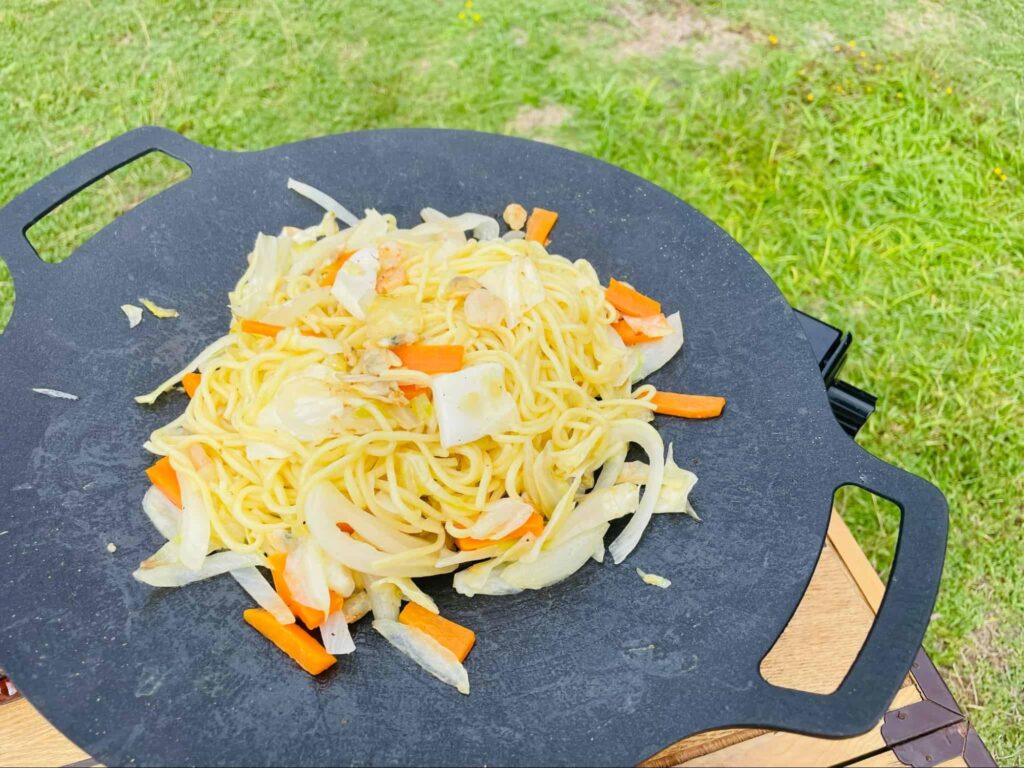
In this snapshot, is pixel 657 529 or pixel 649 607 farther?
pixel 657 529

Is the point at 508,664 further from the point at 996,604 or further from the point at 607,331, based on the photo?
the point at 996,604

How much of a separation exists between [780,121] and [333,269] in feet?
Answer: 12.7

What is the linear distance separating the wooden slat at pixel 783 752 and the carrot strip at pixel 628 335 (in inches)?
53.5

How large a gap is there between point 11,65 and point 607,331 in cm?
511

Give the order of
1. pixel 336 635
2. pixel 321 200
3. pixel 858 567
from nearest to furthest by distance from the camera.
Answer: pixel 336 635
pixel 321 200
pixel 858 567

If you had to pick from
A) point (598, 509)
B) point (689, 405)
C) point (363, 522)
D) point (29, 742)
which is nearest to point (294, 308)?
point (363, 522)

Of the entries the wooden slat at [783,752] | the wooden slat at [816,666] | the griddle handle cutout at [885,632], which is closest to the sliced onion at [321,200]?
the griddle handle cutout at [885,632]

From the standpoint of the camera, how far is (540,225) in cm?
279

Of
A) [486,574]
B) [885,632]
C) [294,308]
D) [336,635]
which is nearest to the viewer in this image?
[885,632]

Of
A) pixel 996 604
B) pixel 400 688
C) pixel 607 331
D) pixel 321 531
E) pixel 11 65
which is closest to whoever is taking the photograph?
pixel 400 688

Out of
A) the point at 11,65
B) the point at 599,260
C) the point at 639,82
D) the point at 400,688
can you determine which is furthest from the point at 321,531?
the point at 11,65

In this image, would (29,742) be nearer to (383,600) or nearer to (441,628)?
(383,600)

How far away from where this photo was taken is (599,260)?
9.05 ft

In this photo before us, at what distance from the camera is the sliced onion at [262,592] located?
2035 millimetres
